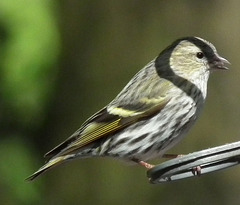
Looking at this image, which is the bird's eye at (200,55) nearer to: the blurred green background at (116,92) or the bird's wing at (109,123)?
the bird's wing at (109,123)

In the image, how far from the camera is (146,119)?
515 cm

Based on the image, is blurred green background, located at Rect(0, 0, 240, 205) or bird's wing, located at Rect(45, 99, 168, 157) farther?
blurred green background, located at Rect(0, 0, 240, 205)

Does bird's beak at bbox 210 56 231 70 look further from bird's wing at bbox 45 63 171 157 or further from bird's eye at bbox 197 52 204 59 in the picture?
bird's wing at bbox 45 63 171 157

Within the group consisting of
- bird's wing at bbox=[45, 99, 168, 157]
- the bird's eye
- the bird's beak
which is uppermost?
the bird's eye

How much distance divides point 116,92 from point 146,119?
9.33ft

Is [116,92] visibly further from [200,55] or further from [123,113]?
[123,113]

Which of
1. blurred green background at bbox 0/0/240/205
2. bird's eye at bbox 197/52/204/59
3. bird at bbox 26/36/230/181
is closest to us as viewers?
bird at bbox 26/36/230/181

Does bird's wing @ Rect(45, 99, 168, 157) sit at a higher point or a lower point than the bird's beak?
lower

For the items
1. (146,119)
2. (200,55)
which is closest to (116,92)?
(200,55)

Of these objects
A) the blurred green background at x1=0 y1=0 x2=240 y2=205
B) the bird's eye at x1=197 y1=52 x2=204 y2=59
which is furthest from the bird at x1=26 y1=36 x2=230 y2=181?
the blurred green background at x1=0 y1=0 x2=240 y2=205

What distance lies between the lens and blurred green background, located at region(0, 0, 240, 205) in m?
7.57

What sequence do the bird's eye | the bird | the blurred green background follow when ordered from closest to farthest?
the bird, the bird's eye, the blurred green background

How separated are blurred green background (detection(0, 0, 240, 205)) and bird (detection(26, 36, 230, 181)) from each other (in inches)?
65.4

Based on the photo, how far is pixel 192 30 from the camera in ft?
25.5
